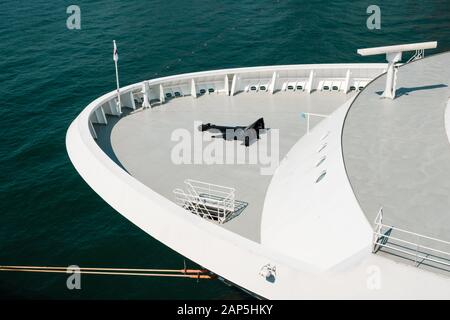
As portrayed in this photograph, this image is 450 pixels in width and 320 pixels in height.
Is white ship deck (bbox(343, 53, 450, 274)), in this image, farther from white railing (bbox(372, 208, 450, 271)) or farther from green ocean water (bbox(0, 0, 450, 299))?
green ocean water (bbox(0, 0, 450, 299))

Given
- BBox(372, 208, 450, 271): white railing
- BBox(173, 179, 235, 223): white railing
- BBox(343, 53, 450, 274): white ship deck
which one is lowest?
BBox(173, 179, 235, 223): white railing

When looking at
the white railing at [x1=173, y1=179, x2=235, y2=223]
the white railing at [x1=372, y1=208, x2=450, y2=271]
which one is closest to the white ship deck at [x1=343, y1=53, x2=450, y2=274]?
the white railing at [x1=372, y1=208, x2=450, y2=271]

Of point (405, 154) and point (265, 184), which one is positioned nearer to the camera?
point (405, 154)

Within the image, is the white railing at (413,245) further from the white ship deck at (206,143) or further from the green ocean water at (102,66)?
the green ocean water at (102,66)

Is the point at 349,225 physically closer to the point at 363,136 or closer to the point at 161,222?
the point at 363,136

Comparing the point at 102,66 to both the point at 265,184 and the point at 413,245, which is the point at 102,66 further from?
the point at 413,245

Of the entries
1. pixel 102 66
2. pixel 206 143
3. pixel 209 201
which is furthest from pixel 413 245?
pixel 102 66
